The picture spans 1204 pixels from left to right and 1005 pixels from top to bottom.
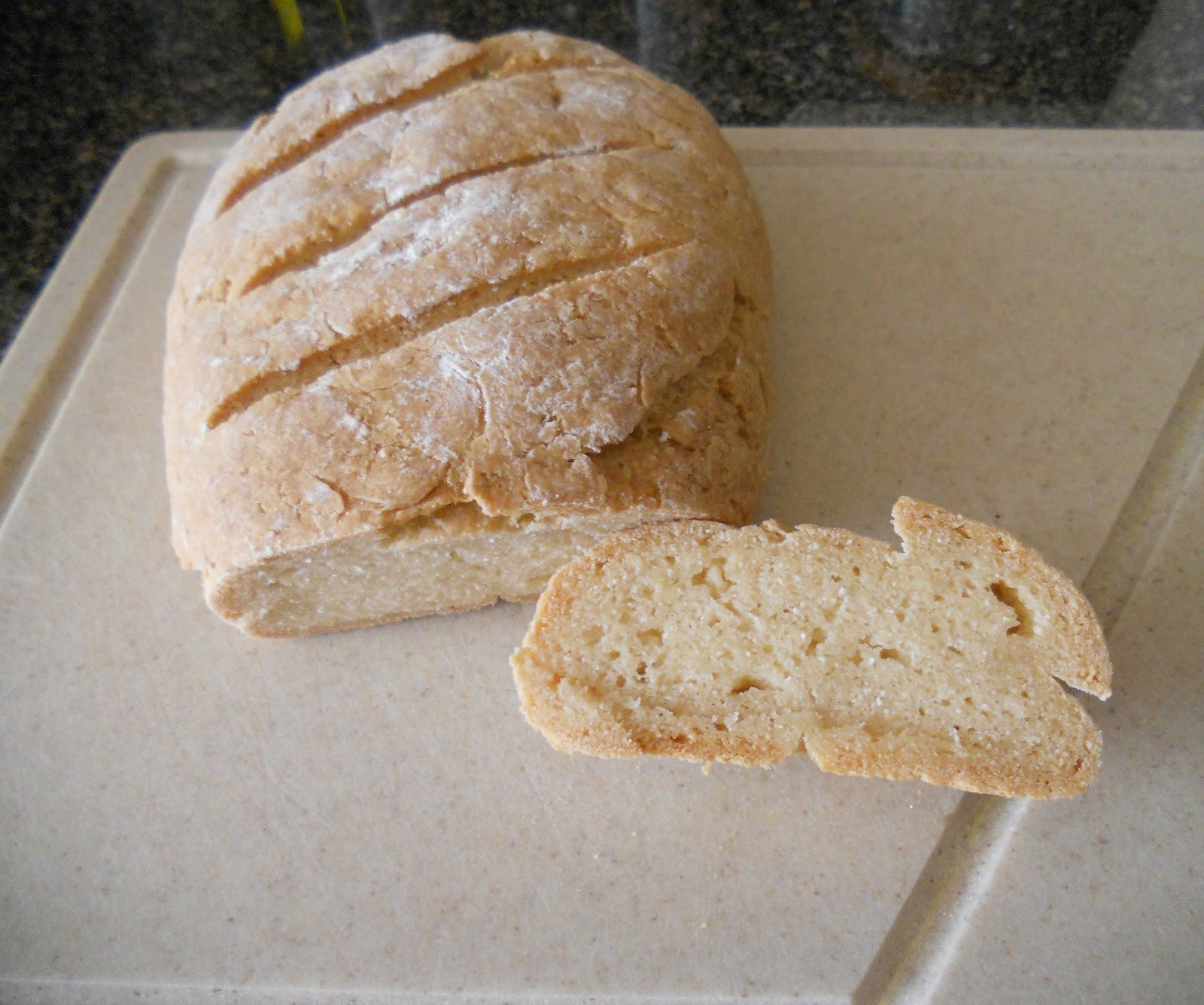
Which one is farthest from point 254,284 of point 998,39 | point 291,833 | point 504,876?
point 998,39

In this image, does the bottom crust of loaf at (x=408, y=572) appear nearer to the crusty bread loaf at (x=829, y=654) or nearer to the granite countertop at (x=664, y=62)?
the crusty bread loaf at (x=829, y=654)

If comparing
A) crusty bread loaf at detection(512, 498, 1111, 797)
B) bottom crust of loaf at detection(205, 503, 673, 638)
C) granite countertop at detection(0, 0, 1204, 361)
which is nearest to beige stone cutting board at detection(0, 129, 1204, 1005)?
bottom crust of loaf at detection(205, 503, 673, 638)

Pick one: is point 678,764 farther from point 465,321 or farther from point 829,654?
point 465,321

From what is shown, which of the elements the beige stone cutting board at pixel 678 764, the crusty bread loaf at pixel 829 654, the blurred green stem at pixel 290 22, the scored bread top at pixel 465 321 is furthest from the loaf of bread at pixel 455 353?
the blurred green stem at pixel 290 22

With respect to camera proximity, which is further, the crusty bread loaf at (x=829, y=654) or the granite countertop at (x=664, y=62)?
the granite countertop at (x=664, y=62)

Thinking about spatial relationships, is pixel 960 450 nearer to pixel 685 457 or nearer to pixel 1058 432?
pixel 1058 432

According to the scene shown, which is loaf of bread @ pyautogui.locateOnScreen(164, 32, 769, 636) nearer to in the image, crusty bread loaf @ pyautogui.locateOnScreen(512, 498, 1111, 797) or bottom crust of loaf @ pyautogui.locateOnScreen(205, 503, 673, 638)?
bottom crust of loaf @ pyautogui.locateOnScreen(205, 503, 673, 638)
